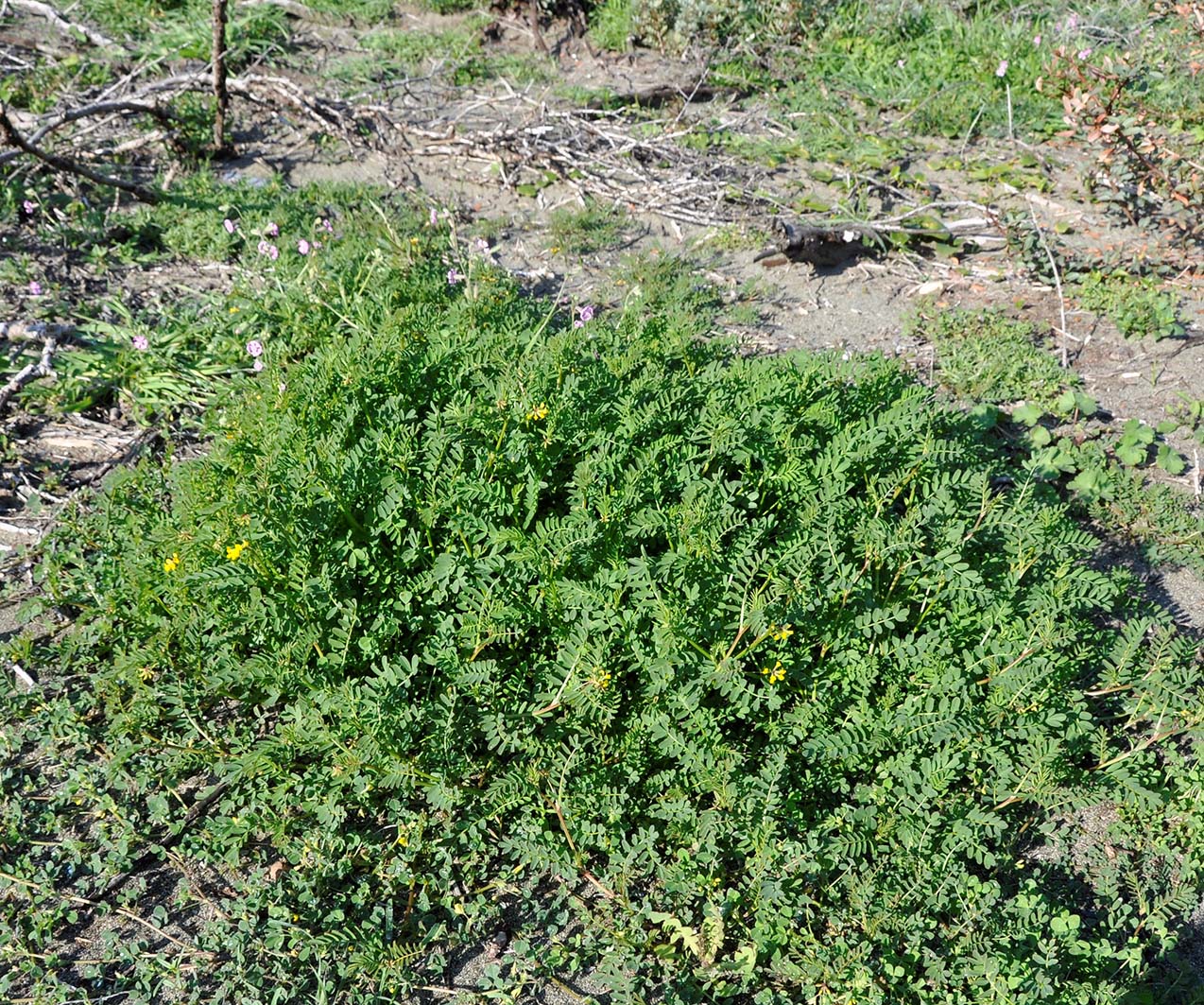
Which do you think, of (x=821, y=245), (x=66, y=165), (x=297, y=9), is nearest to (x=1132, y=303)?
(x=821, y=245)

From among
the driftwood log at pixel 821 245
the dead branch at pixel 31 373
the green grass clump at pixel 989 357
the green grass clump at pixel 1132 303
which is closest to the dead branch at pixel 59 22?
the dead branch at pixel 31 373

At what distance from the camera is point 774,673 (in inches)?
125

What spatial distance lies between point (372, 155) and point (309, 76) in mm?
1524

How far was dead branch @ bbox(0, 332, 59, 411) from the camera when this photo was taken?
15.5ft

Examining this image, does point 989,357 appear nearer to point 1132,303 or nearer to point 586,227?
point 1132,303

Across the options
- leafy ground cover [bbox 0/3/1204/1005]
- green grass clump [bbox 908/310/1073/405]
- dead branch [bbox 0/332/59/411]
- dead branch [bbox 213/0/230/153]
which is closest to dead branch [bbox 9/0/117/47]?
dead branch [bbox 213/0/230/153]

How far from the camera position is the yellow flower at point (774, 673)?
3.17m

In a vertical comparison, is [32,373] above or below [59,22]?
below

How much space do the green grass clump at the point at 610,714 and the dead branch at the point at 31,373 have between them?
4.42 ft

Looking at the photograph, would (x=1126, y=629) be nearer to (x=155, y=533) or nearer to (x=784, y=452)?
(x=784, y=452)

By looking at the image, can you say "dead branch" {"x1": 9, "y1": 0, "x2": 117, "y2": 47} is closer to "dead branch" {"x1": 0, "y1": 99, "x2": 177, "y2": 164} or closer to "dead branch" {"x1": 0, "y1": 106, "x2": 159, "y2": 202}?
"dead branch" {"x1": 0, "y1": 99, "x2": 177, "y2": 164}

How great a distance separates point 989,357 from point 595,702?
10.2 ft

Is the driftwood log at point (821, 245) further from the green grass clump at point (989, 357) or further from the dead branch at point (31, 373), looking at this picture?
the dead branch at point (31, 373)

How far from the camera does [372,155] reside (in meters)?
6.81
